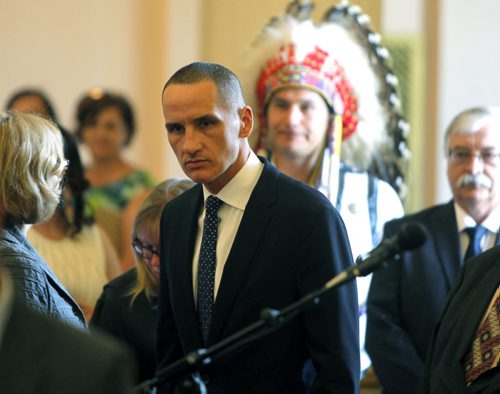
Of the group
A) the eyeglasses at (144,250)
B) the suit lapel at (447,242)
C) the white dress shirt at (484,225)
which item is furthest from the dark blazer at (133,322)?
the white dress shirt at (484,225)

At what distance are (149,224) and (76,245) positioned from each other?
984 millimetres

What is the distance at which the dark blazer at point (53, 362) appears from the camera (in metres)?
1.90

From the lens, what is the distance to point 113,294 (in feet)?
13.4

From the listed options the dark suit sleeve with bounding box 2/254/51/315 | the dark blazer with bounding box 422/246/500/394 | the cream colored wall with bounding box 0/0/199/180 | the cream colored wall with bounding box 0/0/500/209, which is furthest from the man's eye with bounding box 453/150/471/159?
the cream colored wall with bounding box 0/0/199/180

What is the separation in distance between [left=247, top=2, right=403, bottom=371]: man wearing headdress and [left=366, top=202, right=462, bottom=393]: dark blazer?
0.53ft

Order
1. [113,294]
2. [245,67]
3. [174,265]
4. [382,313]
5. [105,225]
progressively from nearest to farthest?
[174,265], [113,294], [382,313], [245,67], [105,225]

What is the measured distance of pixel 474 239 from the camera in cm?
468

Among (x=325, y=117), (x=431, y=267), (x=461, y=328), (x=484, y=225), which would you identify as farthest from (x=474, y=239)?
(x=461, y=328)

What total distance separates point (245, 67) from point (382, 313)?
1.28 m

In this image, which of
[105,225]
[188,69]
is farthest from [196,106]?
[105,225]

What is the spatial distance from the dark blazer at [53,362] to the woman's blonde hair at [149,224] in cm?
210

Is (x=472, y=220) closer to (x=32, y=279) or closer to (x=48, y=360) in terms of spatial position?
(x=32, y=279)

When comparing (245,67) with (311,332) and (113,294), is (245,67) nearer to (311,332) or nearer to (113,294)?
(113,294)

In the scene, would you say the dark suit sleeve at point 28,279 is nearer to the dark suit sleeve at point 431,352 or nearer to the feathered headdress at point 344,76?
the dark suit sleeve at point 431,352
